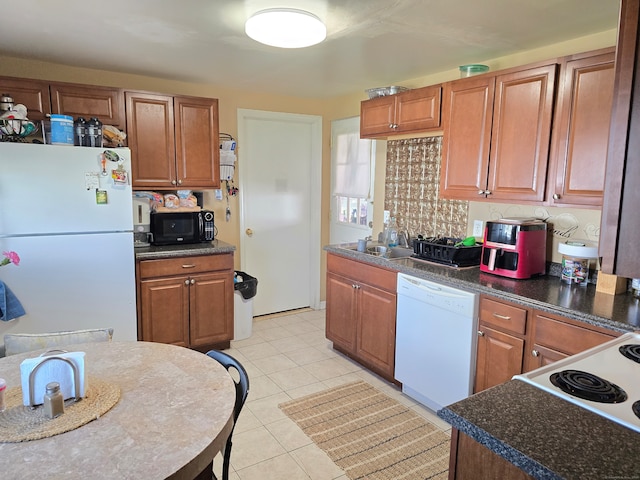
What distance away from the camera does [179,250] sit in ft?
10.8

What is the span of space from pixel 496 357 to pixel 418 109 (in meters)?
1.77

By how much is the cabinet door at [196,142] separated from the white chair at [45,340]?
5.82ft

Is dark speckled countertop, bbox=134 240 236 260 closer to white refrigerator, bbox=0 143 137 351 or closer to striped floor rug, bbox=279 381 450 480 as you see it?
white refrigerator, bbox=0 143 137 351

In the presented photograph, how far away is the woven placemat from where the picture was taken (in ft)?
3.83

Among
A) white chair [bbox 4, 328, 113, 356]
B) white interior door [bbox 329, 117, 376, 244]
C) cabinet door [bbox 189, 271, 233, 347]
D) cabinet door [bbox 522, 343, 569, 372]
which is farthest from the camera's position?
white interior door [bbox 329, 117, 376, 244]

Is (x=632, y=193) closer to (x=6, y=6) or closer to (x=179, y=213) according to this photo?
(x=6, y=6)

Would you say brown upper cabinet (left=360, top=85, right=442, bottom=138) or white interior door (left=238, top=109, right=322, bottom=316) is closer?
brown upper cabinet (left=360, top=85, right=442, bottom=138)

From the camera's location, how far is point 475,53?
9.09 feet

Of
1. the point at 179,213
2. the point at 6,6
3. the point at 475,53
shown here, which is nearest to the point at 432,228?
the point at 475,53

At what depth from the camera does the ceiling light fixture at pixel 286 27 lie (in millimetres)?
2057

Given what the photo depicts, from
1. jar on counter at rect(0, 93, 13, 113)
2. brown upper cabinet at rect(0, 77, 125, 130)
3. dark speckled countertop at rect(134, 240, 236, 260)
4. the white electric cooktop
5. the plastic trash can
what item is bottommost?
the plastic trash can

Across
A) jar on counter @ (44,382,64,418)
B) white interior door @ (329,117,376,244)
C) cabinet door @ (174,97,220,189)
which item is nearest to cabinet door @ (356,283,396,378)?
white interior door @ (329,117,376,244)

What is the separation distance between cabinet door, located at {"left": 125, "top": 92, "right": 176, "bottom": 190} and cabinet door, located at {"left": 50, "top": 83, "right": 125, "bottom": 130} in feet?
0.23

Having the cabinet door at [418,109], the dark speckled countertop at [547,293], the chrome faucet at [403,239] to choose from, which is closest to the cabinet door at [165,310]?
the dark speckled countertop at [547,293]
